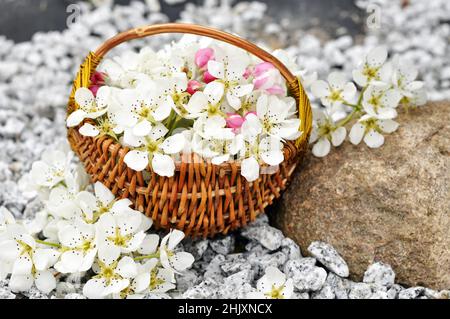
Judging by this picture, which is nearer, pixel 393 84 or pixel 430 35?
pixel 393 84

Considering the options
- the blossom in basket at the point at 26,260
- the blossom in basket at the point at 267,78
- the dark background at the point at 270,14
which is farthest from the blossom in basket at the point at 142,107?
the dark background at the point at 270,14

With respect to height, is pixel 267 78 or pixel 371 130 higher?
pixel 267 78

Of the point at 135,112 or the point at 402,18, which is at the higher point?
the point at 402,18

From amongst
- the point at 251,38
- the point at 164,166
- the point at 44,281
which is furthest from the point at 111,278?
the point at 251,38

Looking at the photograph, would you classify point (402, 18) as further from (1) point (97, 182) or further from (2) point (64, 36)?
(1) point (97, 182)

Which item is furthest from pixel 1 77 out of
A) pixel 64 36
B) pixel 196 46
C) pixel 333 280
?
pixel 333 280

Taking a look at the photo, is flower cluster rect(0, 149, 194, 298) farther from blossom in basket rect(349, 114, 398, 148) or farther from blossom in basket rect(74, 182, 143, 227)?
blossom in basket rect(349, 114, 398, 148)

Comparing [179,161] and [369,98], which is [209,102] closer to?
[179,161]
